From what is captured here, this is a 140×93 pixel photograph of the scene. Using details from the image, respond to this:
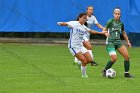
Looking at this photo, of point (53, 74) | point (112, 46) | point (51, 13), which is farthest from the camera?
point (51, 13)

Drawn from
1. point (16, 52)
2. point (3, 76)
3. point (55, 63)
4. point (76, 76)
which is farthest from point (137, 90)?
point (16, 52)

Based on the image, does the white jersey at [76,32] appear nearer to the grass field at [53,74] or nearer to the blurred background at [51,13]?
the grass field at [53,74]

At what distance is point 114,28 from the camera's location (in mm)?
14047

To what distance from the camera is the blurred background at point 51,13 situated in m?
24.0

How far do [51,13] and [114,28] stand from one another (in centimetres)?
1046

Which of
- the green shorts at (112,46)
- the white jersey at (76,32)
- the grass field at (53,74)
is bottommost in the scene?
the grass field at (53,74)

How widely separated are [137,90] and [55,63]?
6.12 meters

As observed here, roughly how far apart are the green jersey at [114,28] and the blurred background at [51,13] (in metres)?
9.98

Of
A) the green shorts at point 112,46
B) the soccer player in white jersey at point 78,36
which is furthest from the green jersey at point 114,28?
the soccer player in white jersey at point 78,36

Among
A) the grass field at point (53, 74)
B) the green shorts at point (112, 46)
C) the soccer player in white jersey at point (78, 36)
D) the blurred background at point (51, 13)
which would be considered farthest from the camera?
the blurred background at point (51, 13)

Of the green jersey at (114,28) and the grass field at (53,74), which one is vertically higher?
the green jersey at (114,28)

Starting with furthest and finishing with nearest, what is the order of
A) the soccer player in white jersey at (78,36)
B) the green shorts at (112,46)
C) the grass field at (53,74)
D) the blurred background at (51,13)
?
the blurred background at (51,13) → the green shorts at (112,46) → the soccer player in white jersey at (78,36) → the grass field at (53,74)

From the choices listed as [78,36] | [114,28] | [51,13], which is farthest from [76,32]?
[51,13]

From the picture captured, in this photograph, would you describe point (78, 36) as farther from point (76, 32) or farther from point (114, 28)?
point (114, 28)
